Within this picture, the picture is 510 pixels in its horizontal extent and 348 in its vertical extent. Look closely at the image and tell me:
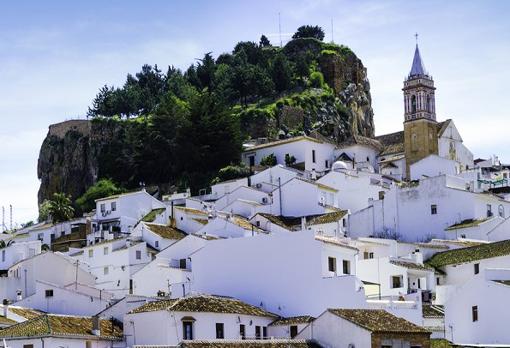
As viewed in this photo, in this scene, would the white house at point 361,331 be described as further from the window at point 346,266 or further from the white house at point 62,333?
the window at point 346,266

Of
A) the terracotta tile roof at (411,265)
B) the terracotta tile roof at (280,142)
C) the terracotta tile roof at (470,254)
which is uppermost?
the terracotta tile roof at (280,142)

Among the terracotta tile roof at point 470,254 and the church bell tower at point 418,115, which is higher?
the church bell tower at point 418,115

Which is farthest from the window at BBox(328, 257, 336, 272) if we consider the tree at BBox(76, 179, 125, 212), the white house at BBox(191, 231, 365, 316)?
the tree at BBox(76, 179, 125, 212)

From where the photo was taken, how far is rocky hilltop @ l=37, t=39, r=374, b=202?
4139 inches

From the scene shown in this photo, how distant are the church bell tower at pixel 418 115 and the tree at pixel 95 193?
1056 inches

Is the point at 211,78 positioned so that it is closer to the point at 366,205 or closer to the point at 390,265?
the point at 366,205

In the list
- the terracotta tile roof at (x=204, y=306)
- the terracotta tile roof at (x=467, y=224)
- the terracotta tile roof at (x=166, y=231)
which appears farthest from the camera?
the terracotta tile roof at (x=166, y=231)

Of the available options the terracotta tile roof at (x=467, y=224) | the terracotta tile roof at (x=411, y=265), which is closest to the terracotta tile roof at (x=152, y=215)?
the terracotta tile roof at (x=467, y=224)

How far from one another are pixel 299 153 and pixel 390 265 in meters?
38.2

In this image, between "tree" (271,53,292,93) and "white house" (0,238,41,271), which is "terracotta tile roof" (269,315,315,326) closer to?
"white house" (0,238,41,271)

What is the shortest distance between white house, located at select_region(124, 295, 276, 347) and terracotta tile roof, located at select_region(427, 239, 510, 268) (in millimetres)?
17572

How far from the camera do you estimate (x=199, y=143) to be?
99875 millimetres

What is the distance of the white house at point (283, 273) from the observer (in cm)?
5091

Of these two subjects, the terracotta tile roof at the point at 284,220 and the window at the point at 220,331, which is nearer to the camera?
the window at the point at 220,331
